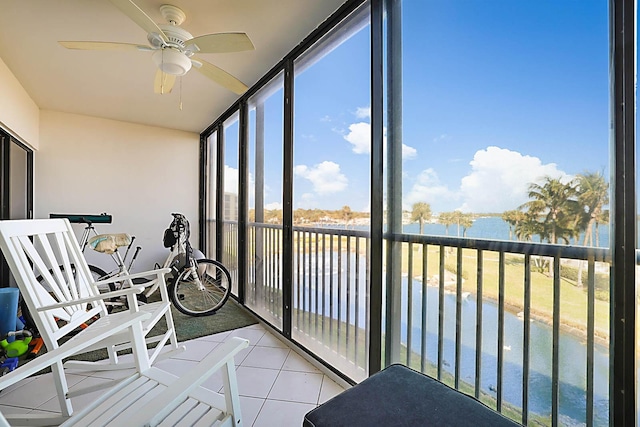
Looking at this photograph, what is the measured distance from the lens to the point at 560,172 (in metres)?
1.07

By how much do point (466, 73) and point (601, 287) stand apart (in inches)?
39.6

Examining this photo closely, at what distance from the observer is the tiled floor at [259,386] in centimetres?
167

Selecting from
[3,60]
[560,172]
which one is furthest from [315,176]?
[3,60]

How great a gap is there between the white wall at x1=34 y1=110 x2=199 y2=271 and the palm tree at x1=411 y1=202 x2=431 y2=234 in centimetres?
439

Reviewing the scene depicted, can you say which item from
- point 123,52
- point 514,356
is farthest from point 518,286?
point 123,52

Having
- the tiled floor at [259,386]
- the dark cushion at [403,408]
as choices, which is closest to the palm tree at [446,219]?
the dark cushion at [403,408]

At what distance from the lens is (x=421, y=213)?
1.53 metres

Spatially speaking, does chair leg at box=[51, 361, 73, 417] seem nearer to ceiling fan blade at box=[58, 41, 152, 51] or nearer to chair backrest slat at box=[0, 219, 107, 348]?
chair backrest slat at box=[0, 219, 107, 348]

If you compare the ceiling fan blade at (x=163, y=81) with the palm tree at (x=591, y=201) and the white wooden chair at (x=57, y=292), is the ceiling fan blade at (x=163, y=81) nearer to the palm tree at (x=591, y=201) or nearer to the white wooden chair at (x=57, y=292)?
the white wooden chair at (x=57, y=292)

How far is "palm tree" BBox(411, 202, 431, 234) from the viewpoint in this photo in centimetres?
150

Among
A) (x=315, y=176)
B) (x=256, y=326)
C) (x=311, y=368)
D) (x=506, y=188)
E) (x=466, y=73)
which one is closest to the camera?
(x=506, y=188)

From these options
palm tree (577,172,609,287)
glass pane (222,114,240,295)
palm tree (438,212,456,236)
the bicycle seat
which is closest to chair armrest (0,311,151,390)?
palm tree (438,212,456,236)

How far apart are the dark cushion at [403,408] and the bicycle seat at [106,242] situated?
3068 millimetres

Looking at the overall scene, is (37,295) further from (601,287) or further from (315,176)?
(601,287)
